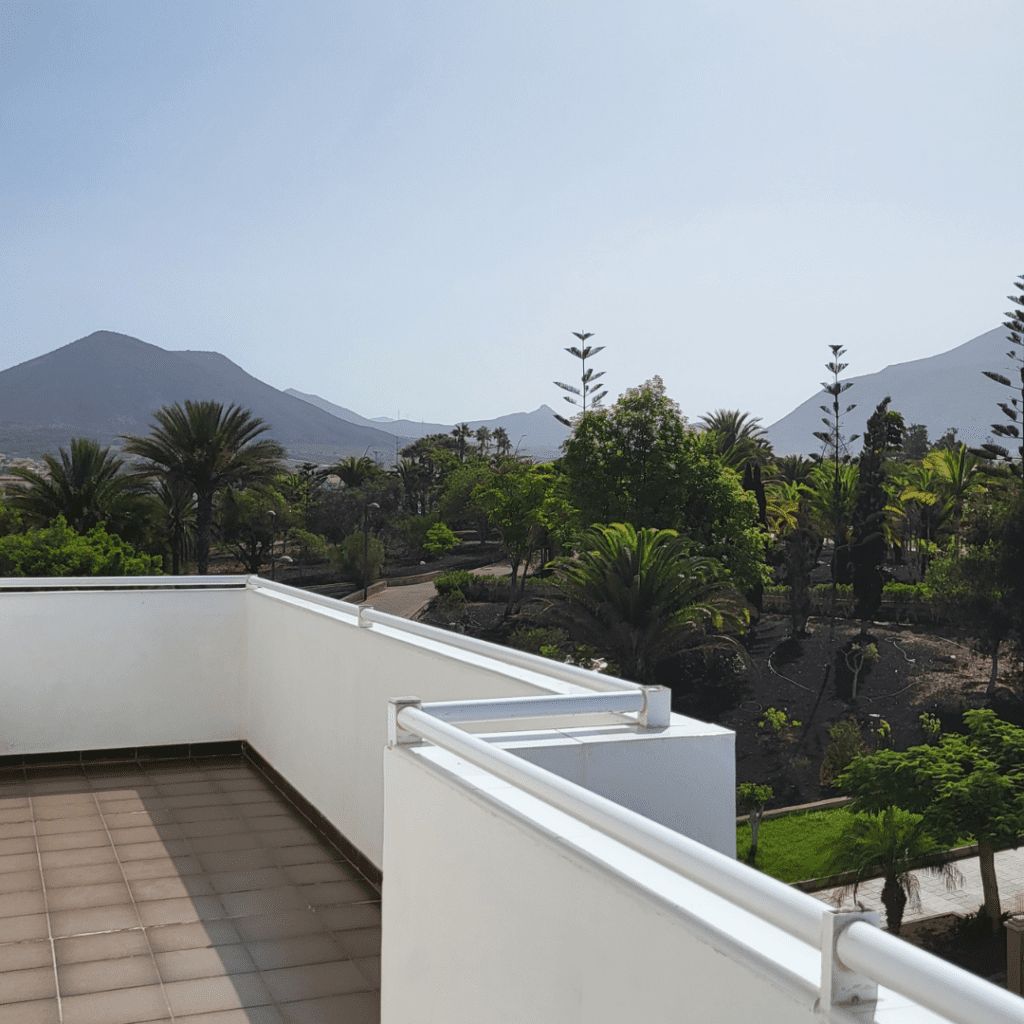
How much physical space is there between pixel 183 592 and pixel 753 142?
51.0 m

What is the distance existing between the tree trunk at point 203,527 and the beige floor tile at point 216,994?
23553 mm

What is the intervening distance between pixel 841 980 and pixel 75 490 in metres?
24.6

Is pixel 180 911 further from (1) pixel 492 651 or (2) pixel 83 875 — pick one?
(1) pixel 492 651

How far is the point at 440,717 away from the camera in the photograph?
1959 mm

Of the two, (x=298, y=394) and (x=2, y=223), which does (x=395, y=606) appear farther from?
(x=298, y=394)

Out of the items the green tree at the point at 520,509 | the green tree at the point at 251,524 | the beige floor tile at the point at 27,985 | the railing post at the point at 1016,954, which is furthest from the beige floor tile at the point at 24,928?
the green tree at the point at 520,509

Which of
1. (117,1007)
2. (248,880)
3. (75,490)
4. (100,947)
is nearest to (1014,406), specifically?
(75,490)

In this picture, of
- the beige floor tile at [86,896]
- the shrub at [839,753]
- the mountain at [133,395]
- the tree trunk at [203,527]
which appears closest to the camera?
the beige floor tile at [86,896]

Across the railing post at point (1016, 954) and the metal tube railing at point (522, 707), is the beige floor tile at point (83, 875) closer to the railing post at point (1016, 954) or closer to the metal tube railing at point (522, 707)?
the metal tube railing at point (522, 707)

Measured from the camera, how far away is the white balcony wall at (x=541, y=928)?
108 centimetres

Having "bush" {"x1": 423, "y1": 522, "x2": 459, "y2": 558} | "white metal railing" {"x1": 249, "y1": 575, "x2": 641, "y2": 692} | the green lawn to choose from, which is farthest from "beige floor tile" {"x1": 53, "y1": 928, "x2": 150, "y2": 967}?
"bush" {"x1": 423, "y1": 522, "x2": 459, "y2": 558}

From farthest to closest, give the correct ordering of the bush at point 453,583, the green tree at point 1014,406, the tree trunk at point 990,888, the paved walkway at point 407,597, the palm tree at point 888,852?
1. the bush at point 453,583
2. the paved walkway at point 407,597
3. the green tree at point 1014,406
4. the palm tree at point 888,852
5. the tree trunk at point 990,888

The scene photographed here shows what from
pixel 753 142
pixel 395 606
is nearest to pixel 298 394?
pixel 753 142

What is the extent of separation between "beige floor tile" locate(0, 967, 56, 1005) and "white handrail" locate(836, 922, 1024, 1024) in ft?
8.26
